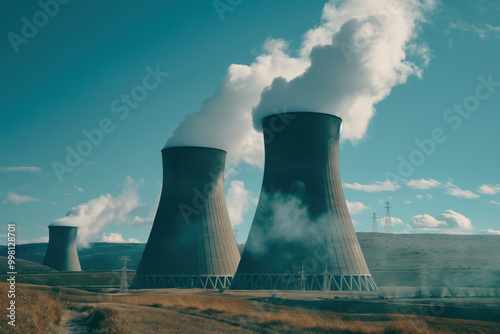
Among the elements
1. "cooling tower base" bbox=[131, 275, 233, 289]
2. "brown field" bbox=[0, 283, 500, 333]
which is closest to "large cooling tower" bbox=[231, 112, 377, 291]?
"cooling tower base" bbox=[131, 275, 233, 289]

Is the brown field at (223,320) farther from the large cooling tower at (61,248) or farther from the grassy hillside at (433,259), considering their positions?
the large cooling tower at (61,248)

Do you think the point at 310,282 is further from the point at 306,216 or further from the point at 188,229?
the point at 188,229

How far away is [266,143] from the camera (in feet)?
107

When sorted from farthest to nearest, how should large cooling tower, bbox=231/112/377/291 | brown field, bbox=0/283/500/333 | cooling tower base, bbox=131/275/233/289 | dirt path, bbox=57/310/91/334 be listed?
cooling tower base, bbox=131/275/233/289 → large cooling tower, bbox=231/112/377/291 → brown field, bbox=0/283/500/333 → dirt path, bbox=57/310/91/334

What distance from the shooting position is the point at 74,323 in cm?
1372

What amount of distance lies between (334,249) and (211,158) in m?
12.0

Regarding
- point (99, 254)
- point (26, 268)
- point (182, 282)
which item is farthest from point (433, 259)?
point (99, 254)

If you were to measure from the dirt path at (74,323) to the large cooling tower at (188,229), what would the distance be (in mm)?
18734

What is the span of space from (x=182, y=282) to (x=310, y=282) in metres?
10.2

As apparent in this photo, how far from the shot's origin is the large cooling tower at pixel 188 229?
35.4 m

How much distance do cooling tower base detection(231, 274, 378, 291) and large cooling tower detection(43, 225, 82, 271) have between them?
134 feet

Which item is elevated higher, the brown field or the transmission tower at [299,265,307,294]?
the transmission tower at [299,265,307,294]

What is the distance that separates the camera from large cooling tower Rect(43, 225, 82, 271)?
6488 cm

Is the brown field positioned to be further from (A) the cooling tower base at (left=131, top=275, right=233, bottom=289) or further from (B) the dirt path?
(A) the cooling tower base at (left=131, top=275, right=233, bottom=289)
